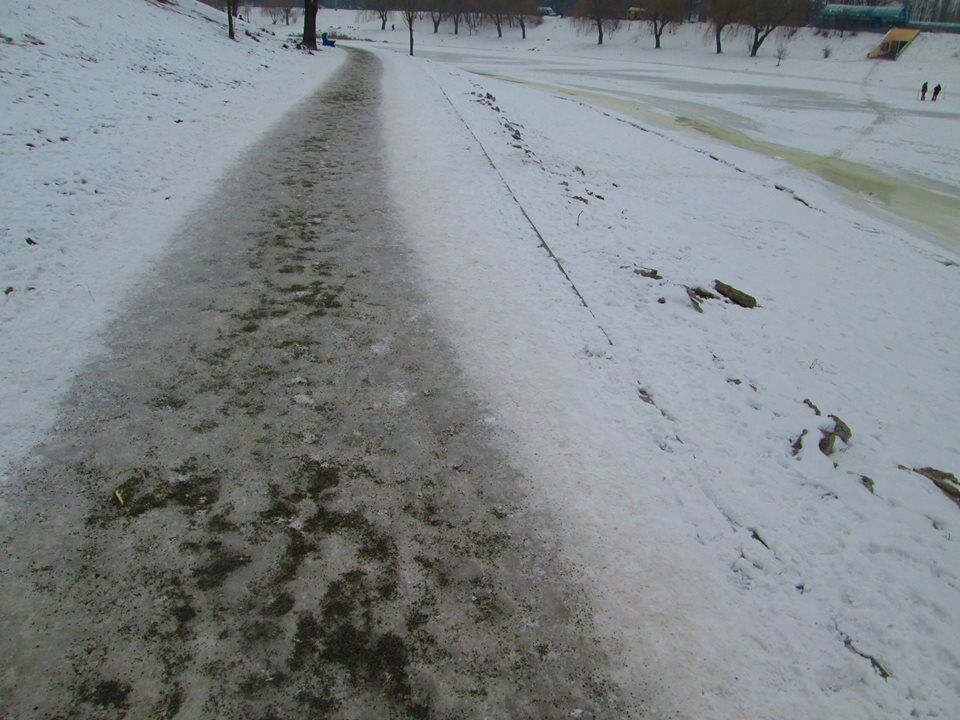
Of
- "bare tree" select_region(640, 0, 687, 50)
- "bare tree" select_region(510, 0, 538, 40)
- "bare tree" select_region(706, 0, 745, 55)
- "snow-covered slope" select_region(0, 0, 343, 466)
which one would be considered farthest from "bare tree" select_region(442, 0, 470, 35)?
"snow-covered slope" select_region(0, 0, 343, 466)

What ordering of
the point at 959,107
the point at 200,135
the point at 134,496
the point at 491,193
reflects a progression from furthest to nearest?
1. the point at 959,107
2. the point at 200,135
3. the point at 491,193
4. the point at 134,496

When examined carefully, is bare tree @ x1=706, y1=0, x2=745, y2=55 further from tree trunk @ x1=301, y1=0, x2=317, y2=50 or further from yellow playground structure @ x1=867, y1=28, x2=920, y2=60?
tree trunk @ x1=301, y1=0, x2=317, y2=50

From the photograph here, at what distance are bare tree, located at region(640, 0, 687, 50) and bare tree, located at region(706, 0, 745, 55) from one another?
169 inches

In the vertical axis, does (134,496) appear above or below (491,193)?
below

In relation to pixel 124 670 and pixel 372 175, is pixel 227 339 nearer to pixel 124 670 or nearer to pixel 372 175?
pixel 124 670

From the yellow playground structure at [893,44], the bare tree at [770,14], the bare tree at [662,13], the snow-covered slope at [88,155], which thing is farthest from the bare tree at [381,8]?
the snow-covered slope at [88,155]

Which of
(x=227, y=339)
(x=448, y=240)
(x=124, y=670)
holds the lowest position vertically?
(x=124, y=670)

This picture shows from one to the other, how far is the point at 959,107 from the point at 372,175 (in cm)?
4104

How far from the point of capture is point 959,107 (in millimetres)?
32719

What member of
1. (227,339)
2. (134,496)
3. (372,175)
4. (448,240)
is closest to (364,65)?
(372,175)

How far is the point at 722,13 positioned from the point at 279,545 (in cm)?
7375

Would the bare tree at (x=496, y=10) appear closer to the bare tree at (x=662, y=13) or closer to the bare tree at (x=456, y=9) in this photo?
the bare tree at (x=456, y=9)

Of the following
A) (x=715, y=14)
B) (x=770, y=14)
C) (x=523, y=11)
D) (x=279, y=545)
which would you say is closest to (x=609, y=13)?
(x=523, y=11)

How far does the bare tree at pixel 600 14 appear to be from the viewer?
70.1m
